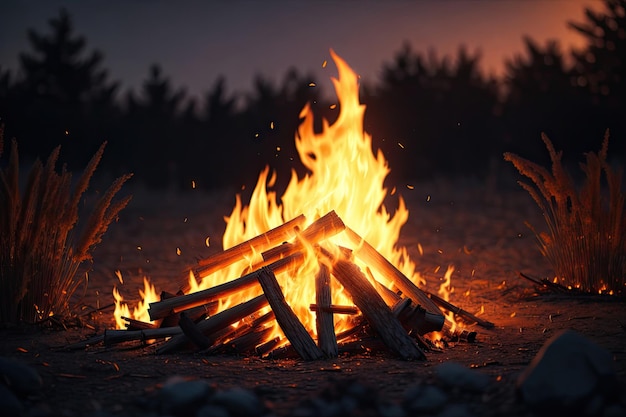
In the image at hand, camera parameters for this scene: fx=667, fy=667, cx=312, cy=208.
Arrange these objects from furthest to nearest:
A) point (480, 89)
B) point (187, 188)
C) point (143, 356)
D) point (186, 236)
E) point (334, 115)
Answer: point (480, 89)
point (187, 188)
point (334, 115)
point (186, 236)
point (143, 356)

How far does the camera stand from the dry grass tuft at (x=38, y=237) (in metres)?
4.24

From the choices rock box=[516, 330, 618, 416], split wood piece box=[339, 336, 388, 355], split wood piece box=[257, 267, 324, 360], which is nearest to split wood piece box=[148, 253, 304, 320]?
split wood piece box=[257, 267, 324, 360]

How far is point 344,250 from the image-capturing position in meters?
4.45

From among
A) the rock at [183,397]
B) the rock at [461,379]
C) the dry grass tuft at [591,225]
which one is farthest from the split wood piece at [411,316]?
the dry grass tuft at [591,225]

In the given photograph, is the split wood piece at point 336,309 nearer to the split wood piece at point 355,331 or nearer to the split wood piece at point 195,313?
the split wood piece at point 355,331

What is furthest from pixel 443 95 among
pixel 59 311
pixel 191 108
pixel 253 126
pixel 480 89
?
pixel 59 311

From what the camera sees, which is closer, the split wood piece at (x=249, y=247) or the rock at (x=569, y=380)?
the rock at (x=569, y=380)

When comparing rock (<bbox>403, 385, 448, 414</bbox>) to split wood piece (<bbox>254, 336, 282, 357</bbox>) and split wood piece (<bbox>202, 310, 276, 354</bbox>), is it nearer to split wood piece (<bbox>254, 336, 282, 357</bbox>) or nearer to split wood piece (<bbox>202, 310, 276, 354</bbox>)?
split wood piece (<bbox>254, 336, 282, 357</bbox>)

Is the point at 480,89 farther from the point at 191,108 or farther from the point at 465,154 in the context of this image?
the point at 191,108

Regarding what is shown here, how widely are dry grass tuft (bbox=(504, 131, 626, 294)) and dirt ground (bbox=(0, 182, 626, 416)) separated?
0.81ft

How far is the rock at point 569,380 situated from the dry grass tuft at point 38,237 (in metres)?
2.71

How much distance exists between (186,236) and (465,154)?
1543 centimetres

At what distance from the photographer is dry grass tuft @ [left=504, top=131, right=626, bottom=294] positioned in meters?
5.25

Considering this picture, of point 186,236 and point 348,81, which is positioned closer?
point 348,81
